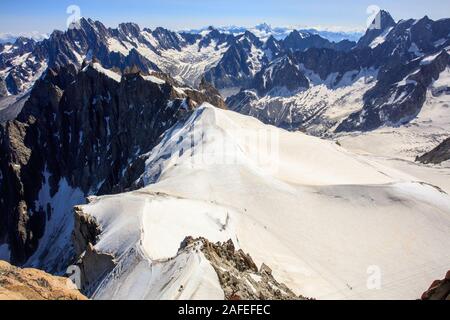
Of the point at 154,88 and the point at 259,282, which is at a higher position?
the point at 154,88

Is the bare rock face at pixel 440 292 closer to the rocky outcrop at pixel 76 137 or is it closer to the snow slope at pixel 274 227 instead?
the snow slope at pixel 274 227

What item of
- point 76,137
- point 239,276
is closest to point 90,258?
point 239,276

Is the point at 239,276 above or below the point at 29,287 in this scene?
below

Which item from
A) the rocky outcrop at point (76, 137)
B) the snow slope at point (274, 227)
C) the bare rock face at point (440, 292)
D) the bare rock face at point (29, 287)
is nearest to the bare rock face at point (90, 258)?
the snow slope at point (274, 227)

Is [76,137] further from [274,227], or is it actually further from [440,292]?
[440,292]

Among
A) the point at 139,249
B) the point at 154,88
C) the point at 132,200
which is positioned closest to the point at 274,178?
the point at 132,200

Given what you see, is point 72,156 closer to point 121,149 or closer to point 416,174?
point 121,149
